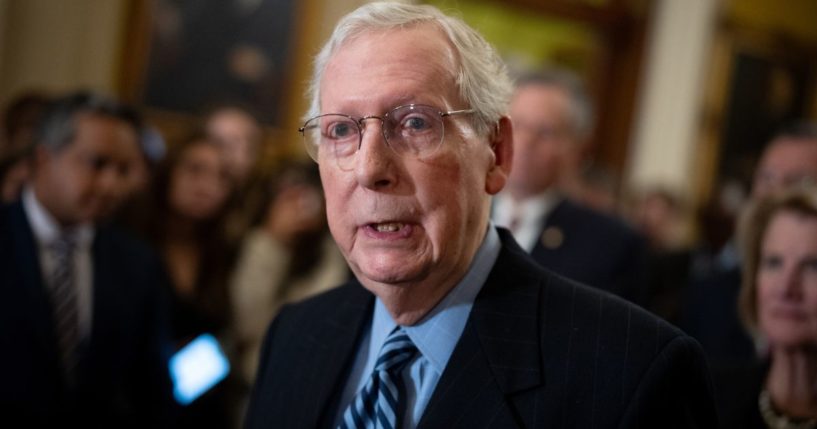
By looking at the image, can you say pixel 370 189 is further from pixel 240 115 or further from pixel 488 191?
pixel 240 115

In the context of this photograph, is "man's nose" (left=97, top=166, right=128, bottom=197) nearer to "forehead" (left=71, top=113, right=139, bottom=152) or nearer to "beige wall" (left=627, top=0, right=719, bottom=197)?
"forehead" (left=71, top=113, right=139, bottom=152)

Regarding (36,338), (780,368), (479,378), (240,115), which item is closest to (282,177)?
(240,115)

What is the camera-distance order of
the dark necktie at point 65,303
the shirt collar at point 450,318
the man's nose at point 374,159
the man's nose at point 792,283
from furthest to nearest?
the dark necktie at point 65,303
the man's nose at point 792,283
the shirt collar at point 450,318
the man's nose at point 374,159

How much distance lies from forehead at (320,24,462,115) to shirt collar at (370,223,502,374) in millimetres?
364

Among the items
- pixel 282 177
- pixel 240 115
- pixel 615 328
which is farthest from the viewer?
pixel 240 115

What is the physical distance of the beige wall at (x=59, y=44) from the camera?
5.82 m

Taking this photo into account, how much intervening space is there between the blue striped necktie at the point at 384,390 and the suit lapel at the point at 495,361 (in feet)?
0.33

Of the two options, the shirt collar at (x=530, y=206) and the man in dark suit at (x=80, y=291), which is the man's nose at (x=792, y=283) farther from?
the man in dark suit at (x=80, y=291)

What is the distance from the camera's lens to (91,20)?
6.16 meters

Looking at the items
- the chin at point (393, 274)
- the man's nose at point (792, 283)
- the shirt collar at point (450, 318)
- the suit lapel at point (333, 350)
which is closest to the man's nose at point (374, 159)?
the chin at point (393, 274)

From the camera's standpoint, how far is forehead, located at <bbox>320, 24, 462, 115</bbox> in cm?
169

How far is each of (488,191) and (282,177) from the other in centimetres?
322

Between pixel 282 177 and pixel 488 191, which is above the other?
pixel 488 191

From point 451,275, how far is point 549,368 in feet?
0.94
